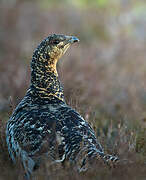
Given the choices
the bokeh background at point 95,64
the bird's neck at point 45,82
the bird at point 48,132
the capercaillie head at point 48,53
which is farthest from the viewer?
the bokeh background at point 95,64

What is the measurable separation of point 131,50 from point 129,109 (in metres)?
4.42

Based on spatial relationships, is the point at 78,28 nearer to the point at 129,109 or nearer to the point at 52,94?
the point at 129,109

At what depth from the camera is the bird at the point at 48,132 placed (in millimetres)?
3943

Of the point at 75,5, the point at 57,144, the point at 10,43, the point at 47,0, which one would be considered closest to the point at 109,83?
the point at 10,43

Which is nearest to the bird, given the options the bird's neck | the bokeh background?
the bird's neck

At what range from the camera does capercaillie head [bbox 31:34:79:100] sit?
492 cm

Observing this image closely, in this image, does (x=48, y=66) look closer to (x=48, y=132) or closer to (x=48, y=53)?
(x=48, y=53)

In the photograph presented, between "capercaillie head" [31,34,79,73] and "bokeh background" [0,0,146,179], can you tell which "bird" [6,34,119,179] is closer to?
"capercaillie head" [31,34,79,73]

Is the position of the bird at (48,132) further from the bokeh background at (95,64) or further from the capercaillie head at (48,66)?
the bokeh background at (95,64)

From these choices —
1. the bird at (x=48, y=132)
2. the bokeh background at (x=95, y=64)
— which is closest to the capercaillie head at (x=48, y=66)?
the bird at (x=48, y=132)

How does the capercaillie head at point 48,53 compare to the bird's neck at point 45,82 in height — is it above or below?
above

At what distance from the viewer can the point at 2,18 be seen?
15266mm

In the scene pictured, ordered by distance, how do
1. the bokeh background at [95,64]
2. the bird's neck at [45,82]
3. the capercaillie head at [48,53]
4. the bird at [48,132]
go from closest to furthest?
the bird at [48,132] < the bird's neck at [45,82] < the capercaillie head at [48,53] < the bokeh background at [95,64]

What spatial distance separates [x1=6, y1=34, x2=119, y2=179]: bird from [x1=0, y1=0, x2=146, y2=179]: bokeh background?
203 mm
